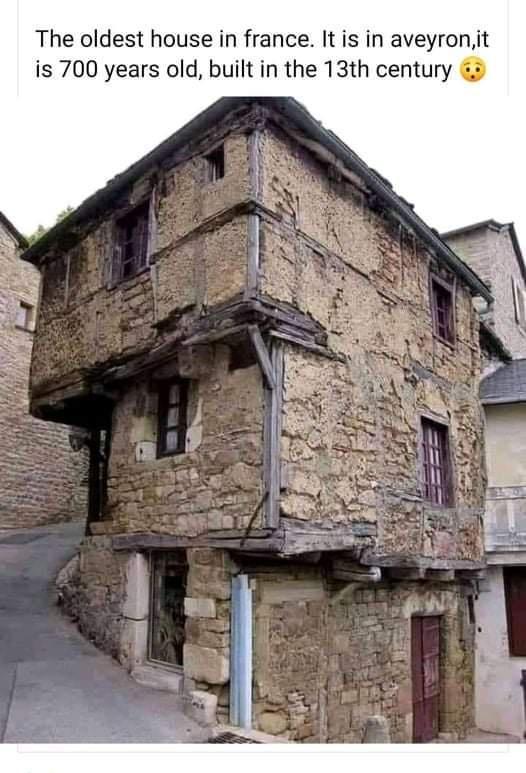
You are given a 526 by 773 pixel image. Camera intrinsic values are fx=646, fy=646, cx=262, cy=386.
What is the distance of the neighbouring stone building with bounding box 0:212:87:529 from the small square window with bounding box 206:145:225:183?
5.61 metres

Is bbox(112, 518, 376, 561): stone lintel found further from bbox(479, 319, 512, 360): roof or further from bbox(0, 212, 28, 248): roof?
bbox(0, 212, 28, 248): roof

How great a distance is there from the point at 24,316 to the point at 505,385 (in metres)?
6.98

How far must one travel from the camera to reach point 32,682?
13.1 feet

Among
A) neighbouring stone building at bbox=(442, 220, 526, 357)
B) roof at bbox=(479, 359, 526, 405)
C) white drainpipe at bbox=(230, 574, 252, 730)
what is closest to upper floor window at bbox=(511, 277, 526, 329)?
neighbouring stone building at bbox=(442, 220, 526, 357)

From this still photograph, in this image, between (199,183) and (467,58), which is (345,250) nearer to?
(199,183)

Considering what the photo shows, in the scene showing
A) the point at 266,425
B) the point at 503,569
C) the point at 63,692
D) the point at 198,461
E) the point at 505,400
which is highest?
the point at 505,400

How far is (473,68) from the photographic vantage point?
310 centimetres

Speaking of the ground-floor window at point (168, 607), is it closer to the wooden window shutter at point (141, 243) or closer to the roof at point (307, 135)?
the wooden window shutter at point (141, 243)

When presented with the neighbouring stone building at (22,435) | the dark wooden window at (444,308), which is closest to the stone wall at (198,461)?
the dark wooden window at (444,308)

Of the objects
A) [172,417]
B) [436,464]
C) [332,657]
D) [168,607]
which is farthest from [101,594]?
[436,464]

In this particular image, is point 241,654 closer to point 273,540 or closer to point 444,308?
point 273,540

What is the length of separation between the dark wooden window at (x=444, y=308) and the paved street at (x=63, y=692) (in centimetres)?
395

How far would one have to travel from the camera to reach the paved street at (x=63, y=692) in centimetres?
337

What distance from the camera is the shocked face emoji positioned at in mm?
3088
